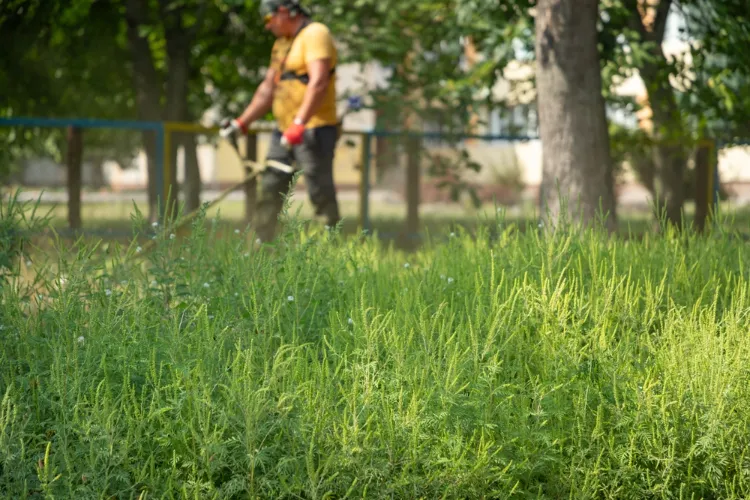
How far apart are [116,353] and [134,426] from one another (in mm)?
470

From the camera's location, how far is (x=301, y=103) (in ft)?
24.5

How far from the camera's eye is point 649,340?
3760 mm

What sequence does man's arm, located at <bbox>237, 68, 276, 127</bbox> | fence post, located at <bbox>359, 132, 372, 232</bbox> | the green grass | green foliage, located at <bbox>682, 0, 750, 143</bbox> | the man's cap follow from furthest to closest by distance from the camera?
fence post, located at <bbox>359, 132, 372, 232</bbox> < green foliage, located at <bbox>682, 0, 750, 143</bbox> < man's arm, located at <bbox>237, 68, 276, 127</bbox> < the man's cap < the green grass

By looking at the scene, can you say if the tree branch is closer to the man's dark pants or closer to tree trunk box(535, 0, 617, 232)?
tree trunk box(535, 0, 617, 232)

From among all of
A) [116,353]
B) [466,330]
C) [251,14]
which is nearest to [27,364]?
[116,353]

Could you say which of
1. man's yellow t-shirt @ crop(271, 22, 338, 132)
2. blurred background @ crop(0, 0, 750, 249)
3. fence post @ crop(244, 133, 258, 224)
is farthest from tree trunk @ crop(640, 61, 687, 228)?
fence post @ crop(244, 133, 258, 224)

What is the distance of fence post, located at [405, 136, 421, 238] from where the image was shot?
1097 centimetres

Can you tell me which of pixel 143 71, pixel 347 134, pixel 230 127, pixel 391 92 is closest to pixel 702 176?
pixel 391 92

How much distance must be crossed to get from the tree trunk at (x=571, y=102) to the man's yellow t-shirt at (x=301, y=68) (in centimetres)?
141

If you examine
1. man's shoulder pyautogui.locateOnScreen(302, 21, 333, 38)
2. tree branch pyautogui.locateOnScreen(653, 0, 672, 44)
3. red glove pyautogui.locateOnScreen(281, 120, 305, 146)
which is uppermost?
tree branch pyautogui.locateOnScreen(653, 0, 672, 44)

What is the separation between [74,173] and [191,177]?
9.08 feet

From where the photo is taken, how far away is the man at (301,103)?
714cm

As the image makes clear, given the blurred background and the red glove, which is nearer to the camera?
the red glove

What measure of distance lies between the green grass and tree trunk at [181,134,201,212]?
7.49 metres
